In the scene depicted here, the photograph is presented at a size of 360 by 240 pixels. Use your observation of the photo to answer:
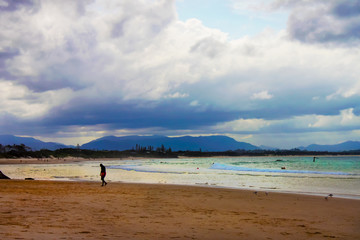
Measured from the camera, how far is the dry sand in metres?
8.98

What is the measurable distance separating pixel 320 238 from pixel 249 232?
6.50ft

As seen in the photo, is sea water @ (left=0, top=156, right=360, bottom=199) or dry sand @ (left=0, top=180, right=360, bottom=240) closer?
dry sand @ (left=0, top=180, right=360, bottom=240)

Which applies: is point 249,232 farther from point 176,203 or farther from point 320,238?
point 176,203

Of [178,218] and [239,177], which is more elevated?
[178,218]

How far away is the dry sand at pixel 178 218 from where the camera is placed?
353 inches

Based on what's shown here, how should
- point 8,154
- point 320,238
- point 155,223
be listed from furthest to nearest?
1. point 8,154
2. point 155,223
3. point 320,238

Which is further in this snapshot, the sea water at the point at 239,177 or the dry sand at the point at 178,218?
the sea water at the point at 239,177

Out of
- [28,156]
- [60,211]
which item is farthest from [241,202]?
[28,156]

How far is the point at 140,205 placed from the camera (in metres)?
14.3

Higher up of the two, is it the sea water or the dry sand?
the dry sand

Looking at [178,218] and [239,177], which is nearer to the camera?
[178,218]

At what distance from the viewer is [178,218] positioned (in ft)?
37.7

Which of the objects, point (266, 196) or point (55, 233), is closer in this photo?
point (55, 233)

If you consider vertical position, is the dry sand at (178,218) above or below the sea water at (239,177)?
above
